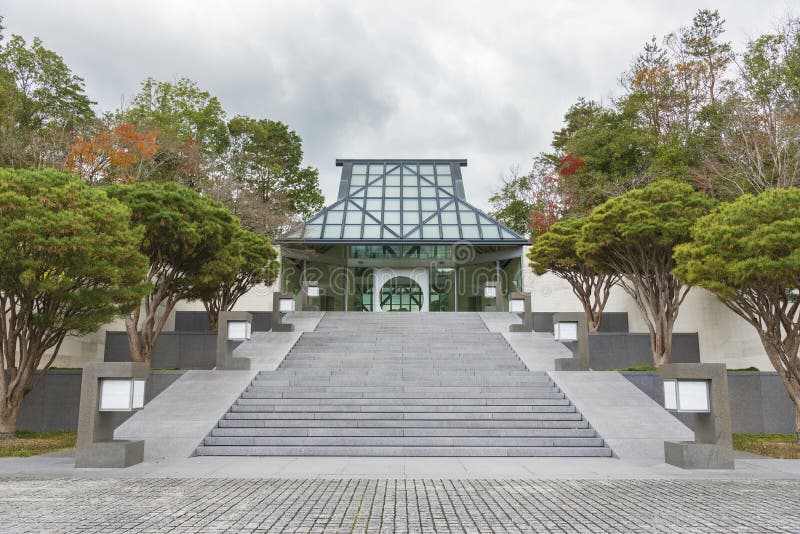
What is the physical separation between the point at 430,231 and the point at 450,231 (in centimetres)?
95

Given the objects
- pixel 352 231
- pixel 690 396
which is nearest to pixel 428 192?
pixel 352 231

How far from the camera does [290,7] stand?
16781 millimetres

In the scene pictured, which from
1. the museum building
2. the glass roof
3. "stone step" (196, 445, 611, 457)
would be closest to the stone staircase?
"stone step" (196, 445, 611, 457)

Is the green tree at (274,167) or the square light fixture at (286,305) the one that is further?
the green tree at (274,167)

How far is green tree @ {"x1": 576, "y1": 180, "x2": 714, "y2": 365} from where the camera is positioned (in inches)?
503

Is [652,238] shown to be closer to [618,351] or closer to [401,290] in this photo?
[618,351]

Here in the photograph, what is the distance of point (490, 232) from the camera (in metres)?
26.0

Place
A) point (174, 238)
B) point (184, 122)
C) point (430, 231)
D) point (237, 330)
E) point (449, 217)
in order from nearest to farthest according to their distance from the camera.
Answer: point (174, 238) → point (237, 330) → point (430, 231) → point (449, 217) → point (184, 122)

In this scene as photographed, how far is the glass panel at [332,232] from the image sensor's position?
25.4 meters

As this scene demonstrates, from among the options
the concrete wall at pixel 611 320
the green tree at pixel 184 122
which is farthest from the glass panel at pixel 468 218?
the green tree at pixel 184 122

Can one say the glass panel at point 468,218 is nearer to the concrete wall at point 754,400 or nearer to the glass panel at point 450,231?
the glass panel at point 450,231

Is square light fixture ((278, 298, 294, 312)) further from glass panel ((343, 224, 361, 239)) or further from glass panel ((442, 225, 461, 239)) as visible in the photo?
glass panel ((442, 225, 461, 239))

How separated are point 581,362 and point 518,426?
3.62 m

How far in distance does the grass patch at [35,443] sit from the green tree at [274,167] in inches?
691
